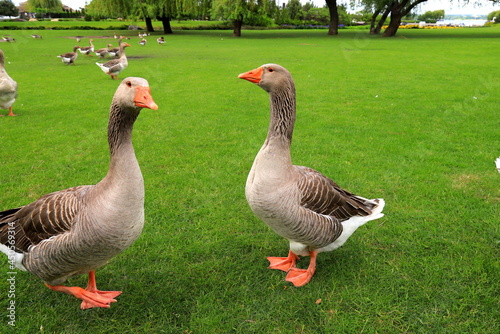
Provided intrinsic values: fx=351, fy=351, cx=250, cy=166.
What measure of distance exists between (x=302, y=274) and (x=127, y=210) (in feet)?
6.21

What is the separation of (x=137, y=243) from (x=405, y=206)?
11.7 ft

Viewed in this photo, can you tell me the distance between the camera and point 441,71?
15.7 m

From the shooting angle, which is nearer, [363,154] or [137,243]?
[137,243]

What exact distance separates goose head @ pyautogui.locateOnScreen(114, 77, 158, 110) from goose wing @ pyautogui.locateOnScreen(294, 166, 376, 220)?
1559 mm

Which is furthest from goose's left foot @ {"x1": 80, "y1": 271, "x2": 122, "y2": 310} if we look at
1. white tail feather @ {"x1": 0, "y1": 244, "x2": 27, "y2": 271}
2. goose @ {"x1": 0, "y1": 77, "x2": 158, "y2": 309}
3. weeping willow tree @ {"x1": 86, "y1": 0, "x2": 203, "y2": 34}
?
weeping willow tree @ {"x1": 86, "y1": 0, "x2": 203, "y2": 34}

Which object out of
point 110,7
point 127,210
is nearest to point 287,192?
point 127,210

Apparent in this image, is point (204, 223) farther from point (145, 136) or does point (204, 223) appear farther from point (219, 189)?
point (145, 136)

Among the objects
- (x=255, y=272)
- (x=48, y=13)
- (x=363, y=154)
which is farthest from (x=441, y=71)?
(x=48, y=13)

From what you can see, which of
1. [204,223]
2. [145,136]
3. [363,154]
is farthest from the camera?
Answer: [145,136]

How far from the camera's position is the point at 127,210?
269 centimetres

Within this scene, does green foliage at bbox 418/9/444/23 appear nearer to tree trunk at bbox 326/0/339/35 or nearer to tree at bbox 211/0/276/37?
tree trunk at bbox 326/0/339/35

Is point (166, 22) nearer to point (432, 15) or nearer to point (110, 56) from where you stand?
point (110, 56)

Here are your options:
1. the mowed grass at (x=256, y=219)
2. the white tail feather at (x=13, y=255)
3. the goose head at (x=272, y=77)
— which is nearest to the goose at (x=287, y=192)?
the goose head at (x=272, y=77)

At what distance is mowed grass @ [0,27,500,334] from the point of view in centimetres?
314
